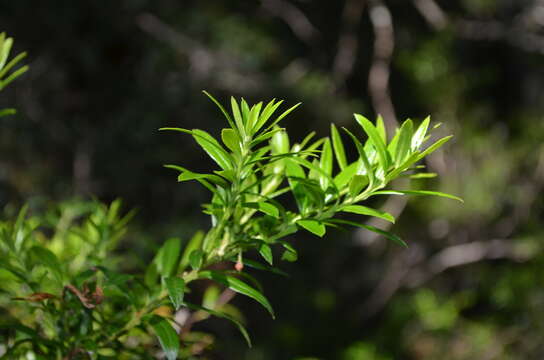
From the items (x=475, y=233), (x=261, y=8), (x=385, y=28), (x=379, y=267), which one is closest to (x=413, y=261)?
(x=379, y=267)

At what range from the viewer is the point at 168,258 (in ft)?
0.94

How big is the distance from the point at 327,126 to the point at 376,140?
134 centimetres

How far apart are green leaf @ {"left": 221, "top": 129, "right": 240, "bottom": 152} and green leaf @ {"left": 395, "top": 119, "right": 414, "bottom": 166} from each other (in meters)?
0.08

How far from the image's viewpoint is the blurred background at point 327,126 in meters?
1.24

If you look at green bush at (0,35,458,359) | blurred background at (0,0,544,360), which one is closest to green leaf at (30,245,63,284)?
green bush at (0,35,458,359)

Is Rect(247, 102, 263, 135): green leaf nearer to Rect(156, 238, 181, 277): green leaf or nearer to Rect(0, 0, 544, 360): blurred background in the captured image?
Rect(156, 238, 181, 277): green leaf

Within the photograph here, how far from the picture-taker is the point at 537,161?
60.0 inches

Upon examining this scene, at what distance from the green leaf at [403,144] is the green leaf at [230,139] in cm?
8

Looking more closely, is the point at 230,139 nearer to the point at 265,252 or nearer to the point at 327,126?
the point at 265,252

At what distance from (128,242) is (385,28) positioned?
105 cm

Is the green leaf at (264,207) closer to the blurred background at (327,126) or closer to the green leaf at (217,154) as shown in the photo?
the green leaf at (217,154)

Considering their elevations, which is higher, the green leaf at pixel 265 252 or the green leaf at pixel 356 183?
the green leaf at pixel 356 183

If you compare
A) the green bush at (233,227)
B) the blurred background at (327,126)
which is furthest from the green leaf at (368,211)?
the blurred background at (327,126)

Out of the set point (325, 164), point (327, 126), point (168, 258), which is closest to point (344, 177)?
point (325, 164)
